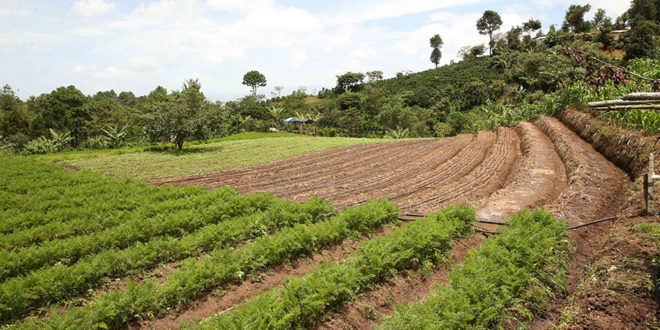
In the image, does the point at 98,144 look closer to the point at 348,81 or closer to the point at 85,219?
the point at 85,219

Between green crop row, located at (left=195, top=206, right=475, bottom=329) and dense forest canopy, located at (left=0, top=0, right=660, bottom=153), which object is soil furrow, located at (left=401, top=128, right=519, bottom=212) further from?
dense forest canopy, located at (left=0, top=0, right=660, bottom=153)

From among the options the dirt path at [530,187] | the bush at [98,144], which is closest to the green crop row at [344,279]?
the dirt path at [530,187]

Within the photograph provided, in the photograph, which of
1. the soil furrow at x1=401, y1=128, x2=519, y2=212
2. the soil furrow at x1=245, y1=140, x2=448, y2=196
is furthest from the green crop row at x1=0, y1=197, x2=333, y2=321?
the soil furrow at x1=245, y1=140, x2=448, y2=196

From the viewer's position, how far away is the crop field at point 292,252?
15.5 ft

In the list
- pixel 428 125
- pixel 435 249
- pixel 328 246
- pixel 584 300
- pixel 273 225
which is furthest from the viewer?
pixel 428 125

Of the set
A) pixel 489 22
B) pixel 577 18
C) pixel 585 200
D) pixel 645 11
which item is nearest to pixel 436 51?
pixel 489 22

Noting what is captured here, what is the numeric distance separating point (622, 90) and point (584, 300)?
1517cm

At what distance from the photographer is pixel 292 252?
672 centimetres

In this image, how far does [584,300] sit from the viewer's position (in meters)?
4.90

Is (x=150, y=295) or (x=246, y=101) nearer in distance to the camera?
(x=150, y=295)

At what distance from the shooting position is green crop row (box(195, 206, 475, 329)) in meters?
4.34

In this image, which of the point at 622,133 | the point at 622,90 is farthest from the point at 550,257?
the point at 622,90

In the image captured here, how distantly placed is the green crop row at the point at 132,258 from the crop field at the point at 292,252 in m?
0.03

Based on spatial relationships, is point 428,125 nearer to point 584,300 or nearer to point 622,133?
point 622,133
